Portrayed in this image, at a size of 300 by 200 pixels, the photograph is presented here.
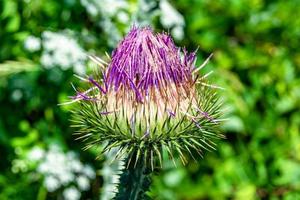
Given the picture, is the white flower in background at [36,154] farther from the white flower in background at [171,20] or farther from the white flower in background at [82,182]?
the white flower in background at [171,20]

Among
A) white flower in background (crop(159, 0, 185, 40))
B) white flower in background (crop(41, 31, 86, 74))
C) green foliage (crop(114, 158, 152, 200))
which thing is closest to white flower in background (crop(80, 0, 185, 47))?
white flower in background (crop(159, 0, 185, 40))

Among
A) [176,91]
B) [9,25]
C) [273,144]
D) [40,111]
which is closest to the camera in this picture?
[176,91]

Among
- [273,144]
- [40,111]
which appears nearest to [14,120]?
[40,111]

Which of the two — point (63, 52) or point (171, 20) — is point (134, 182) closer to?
point (63, 52)

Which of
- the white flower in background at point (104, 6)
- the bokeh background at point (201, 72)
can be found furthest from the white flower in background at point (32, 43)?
the white flower in background at point (104, 6)

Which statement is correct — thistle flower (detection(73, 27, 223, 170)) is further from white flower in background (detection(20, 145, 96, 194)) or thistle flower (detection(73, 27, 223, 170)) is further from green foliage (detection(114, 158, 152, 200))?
white flower in background (detection(20, 145, 96, 194))

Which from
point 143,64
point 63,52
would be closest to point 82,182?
point 63,52

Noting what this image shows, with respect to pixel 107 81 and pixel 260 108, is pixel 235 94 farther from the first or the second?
pixel 107 81
